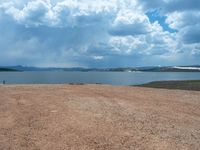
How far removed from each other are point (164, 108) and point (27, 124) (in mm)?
7251

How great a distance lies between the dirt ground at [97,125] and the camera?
1070cm

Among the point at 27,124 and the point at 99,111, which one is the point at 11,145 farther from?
the point at 99,111

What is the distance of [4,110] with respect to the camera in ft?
54.3

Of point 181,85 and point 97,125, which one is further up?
point 97,125

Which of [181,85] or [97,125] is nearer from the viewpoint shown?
[97,125]

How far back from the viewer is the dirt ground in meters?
10.7

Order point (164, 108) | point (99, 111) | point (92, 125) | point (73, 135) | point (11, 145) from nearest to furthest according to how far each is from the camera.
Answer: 1. point (11, 145)
2. point (73, 135)
3. point (92, 125)
4. point (99, 111)
5. point (164, 108)

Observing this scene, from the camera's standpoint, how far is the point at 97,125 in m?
13.1

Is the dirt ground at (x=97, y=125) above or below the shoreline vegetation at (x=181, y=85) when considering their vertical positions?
above

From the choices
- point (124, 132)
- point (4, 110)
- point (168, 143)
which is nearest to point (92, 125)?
point (124, 132)

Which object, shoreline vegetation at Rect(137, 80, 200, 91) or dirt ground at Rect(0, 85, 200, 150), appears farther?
shoreline vegetation at Rect(137, 80, 200, 91)

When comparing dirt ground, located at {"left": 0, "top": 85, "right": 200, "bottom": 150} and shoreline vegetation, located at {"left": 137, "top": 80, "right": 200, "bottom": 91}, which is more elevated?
dirt ground, located at {"left": 0, "top": 85, "right": 200, "bottom": 150}

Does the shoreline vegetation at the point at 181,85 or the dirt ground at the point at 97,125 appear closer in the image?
the dirt ground at the point at 97,125

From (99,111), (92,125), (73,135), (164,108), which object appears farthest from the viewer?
(164,108)
